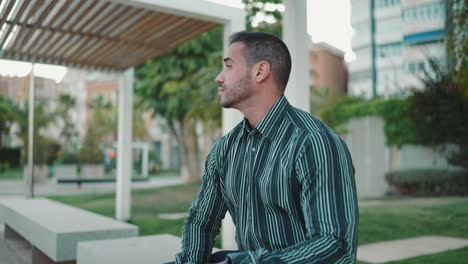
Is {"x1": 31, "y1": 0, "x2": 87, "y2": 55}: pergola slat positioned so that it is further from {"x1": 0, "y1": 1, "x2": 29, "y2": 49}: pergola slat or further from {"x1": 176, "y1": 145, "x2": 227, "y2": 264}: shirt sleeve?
{"x1": 176, "y1": 145, "x2": 227, "y2": 264}: shirt sleeve

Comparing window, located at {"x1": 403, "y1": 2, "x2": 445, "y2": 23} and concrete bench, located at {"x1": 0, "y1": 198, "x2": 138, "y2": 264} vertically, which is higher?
window, located at {"x1": 403, "y1": 2, "x2": 445, "y2": 23}

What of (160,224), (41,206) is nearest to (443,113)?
(160,224)

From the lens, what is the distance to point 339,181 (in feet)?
5.09


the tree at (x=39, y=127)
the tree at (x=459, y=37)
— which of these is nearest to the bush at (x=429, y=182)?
the tree at (x=459, y=37)

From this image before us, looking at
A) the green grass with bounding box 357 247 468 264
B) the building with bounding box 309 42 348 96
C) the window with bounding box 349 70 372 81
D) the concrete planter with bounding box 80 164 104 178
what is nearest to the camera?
the green grass with bounding box 357 247 468 264

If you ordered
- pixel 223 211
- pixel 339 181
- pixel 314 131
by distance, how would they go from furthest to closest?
1. pixel 223 211
2. pixel 314 131
3. pixel 339 181

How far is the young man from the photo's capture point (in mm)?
1511

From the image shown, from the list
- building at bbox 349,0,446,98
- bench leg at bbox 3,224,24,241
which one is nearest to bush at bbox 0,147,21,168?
bench leg at bbox 3,224,24,241

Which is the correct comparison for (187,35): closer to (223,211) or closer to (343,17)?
(343,17)

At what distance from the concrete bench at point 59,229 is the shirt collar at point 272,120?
2.78 metres

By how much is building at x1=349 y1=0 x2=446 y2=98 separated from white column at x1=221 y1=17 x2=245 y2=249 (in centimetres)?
3756

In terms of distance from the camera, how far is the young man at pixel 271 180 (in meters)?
1.51

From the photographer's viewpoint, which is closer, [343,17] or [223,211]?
[223,211]

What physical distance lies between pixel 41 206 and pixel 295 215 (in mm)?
5285
